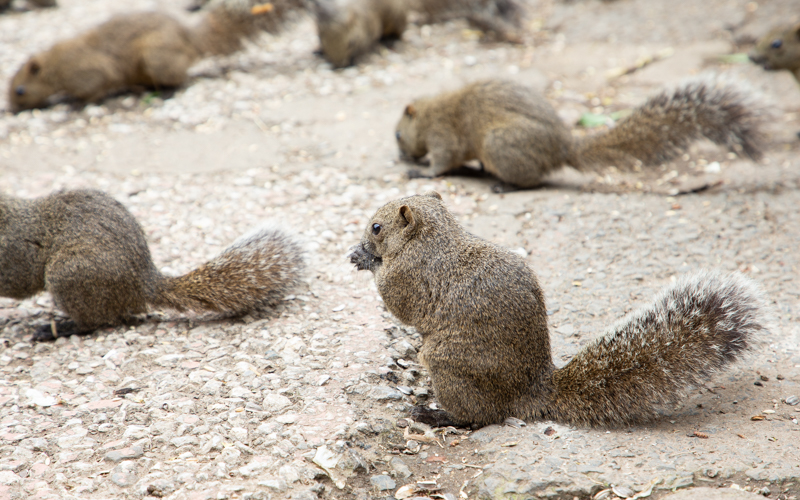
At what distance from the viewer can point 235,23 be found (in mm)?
9562

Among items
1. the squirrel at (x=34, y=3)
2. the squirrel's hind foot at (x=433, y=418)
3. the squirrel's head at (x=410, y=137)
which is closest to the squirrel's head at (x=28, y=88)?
the squirrel at (x=34, y=3)

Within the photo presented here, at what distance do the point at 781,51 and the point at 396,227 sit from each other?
20.1 ft

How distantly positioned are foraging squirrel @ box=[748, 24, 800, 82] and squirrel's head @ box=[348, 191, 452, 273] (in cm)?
574

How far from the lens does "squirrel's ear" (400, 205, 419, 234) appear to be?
11.5 ft

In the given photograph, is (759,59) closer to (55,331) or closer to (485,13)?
(485,13)

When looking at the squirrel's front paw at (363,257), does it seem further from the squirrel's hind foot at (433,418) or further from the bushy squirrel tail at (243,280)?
the squirrel's hind foot at (433,418)

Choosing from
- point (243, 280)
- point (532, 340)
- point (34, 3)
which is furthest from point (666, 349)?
point (34, 3)

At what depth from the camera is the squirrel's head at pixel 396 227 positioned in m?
3.54

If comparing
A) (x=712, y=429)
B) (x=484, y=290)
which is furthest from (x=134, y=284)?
(x=712, y=429)

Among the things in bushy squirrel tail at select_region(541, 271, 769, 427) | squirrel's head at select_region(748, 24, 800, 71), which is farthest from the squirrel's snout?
bushy squirrel tail at select_region(541, 271, 769, 427)

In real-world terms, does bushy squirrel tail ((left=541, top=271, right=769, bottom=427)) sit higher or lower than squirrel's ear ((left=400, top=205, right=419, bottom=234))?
lower

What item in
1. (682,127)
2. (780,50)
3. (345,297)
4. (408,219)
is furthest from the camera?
(780,50)

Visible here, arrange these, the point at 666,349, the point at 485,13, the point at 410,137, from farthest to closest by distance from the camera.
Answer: the point at 485,13, the point at 410,137, the point at 666,349

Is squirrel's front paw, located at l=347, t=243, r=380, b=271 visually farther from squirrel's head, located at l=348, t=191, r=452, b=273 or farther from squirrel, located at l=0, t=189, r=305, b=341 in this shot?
squirrel, located at l=0, t=189, r=305, b=341
